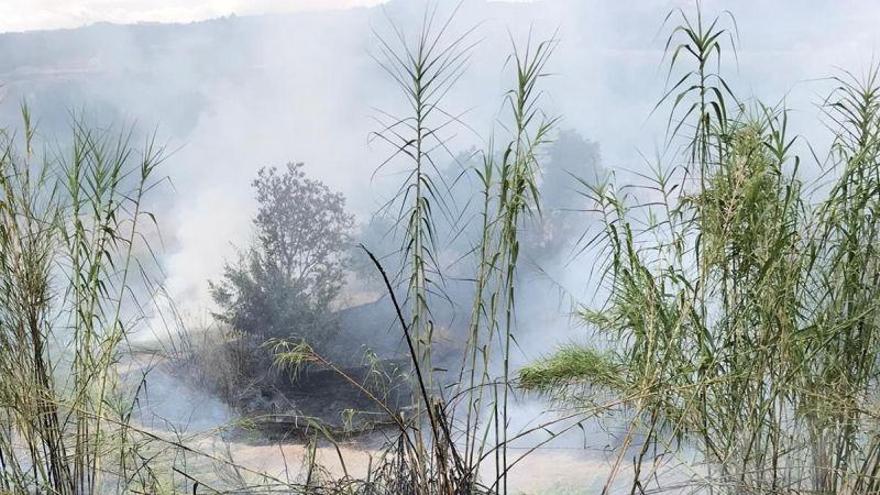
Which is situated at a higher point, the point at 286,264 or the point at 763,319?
the point at 286,264

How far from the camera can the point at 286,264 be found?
5.31 m

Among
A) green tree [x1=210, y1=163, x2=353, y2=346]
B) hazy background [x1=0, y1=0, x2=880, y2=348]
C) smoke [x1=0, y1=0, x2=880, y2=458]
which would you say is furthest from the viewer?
green tree [x1=210, y1=163, x2=353, y2=346]

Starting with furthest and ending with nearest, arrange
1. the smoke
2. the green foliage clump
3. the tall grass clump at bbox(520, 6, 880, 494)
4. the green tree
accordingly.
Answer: the green tree → the smoke → the green foliage clump → the tall grass clump at bbox(520, 6, 880, 494)

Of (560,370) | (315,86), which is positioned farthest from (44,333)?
(315,86)

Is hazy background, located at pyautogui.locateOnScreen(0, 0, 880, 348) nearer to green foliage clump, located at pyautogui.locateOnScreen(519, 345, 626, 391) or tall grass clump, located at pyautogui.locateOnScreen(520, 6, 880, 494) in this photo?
green foliage clump, located at pyautogui.locateOnScreen(519, 345, 626, 391)

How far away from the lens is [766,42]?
160 inches

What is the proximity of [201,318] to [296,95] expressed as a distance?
1.36 m

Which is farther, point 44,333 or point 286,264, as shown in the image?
point 286,264

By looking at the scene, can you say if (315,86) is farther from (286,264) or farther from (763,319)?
(763,319)

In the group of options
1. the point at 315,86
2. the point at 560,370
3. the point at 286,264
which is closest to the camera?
the point at 560,370

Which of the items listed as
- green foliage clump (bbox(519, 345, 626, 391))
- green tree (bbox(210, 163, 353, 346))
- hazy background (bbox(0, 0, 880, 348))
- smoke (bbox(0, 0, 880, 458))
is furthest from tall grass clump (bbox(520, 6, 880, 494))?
green tree (bbox(210, 163, 353, 346))

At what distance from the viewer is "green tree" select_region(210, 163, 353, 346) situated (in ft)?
17.2

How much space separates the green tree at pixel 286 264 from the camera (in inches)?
207

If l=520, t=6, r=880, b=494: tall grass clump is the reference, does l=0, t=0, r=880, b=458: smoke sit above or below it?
above
